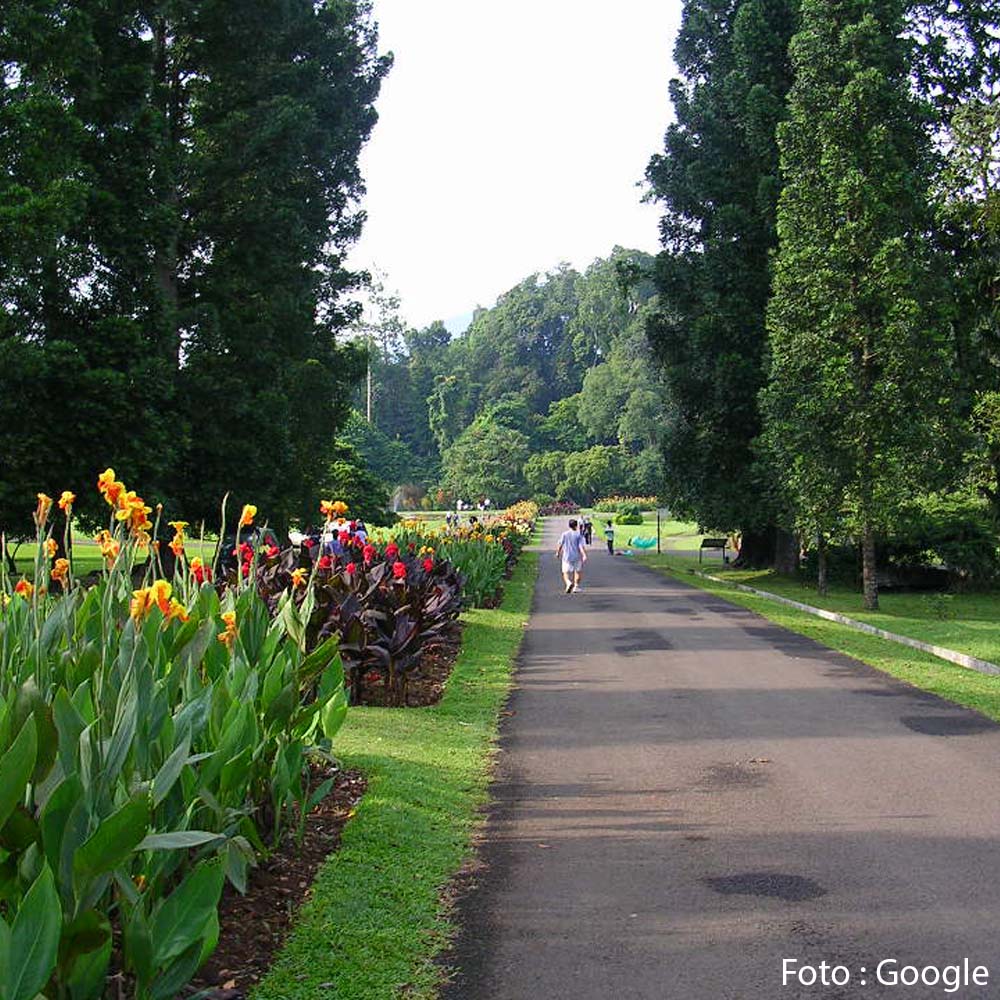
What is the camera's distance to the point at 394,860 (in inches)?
202

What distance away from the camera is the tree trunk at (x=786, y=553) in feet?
96.0

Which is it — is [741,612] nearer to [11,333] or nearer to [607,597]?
[607,597]

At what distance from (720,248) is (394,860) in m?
23.3

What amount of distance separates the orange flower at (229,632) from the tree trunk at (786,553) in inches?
999

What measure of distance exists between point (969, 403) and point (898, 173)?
19.3 ft

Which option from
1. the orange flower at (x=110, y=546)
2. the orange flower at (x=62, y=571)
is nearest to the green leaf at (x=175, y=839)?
the orange flower at (x=110, y=546)

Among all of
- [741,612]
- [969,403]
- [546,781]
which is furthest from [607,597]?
[546,781]

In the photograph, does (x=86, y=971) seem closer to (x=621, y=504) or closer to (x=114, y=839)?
(x=114, y=839)

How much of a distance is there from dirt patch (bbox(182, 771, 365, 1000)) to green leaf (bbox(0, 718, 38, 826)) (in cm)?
85

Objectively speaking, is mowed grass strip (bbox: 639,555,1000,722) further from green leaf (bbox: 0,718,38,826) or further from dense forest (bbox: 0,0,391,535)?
dense forest (bbox: 0,0,391,535)

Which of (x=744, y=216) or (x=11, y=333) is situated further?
(x=744, y=216)

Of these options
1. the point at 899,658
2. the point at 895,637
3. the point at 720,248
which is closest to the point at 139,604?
the point at 899,658

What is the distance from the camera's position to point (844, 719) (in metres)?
8.80

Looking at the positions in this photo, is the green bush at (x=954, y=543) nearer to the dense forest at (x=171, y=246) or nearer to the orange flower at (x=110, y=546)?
the dense forest at (x=171, y=246)
